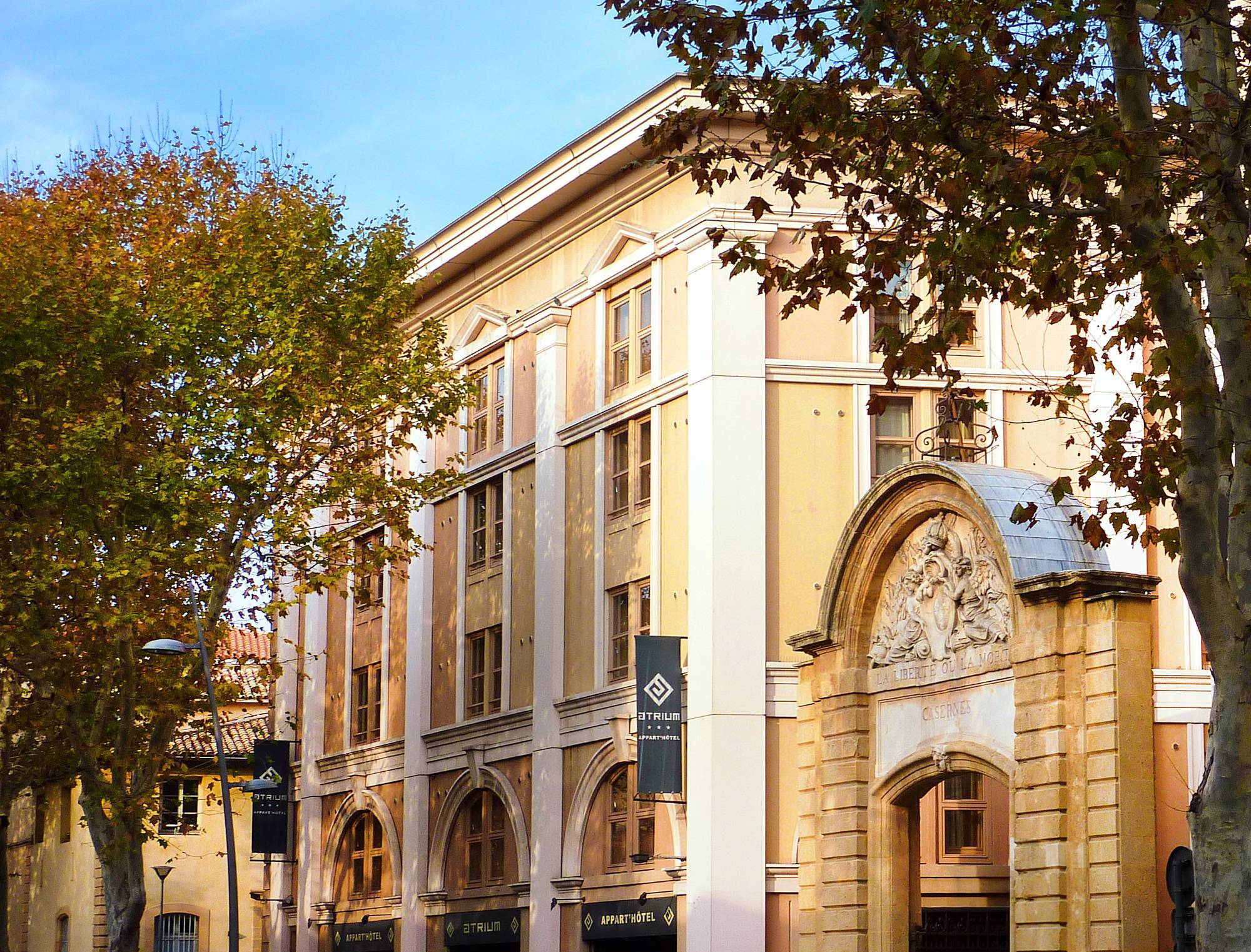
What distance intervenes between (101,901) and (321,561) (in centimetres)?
2685

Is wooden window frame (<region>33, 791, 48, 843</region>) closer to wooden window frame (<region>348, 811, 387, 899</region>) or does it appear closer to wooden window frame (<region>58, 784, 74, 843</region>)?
wooden window frame (<region>58, 784, 74, 843</region>)

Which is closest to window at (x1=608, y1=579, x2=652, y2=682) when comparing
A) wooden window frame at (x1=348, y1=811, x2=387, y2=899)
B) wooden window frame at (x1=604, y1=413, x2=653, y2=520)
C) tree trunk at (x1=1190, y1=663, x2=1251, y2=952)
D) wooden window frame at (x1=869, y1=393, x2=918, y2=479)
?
wooden window frame at (x1=604, y1=413, x2=653, y2=520)

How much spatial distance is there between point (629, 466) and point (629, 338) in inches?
91.0

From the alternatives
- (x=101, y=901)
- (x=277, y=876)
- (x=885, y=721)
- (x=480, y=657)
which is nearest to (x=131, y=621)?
(x=480, y=657)

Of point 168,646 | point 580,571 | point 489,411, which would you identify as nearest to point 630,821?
point 580,571

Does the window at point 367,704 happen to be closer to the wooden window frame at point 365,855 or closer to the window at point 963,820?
the wooden window frame at point 365,855

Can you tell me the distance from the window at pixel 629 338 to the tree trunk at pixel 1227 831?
2323 cm

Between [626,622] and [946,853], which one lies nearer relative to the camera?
[946,853]

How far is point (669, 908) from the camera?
111 ft

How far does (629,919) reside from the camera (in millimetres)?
35031

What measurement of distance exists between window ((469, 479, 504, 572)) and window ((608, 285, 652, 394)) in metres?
4.96

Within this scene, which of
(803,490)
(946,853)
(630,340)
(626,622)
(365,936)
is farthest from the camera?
(365,936)

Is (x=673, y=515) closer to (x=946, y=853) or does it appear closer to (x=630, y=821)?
(x=630, y=821)

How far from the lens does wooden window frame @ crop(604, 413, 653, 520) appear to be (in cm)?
3659
